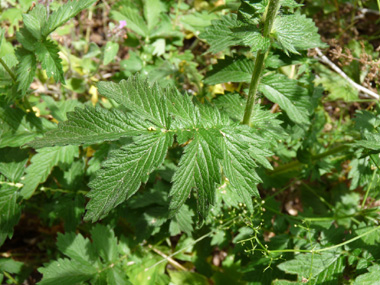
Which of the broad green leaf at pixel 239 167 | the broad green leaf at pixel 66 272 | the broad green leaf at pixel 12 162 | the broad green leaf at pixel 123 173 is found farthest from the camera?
the broad green leaf at pixel 12 162

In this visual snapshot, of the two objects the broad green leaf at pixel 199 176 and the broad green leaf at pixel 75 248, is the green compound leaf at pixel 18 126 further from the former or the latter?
the broad green leaf at pixel 199 176

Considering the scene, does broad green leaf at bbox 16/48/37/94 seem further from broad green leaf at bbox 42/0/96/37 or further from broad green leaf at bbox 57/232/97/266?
broad green leaf at bbox 57/232/97/266

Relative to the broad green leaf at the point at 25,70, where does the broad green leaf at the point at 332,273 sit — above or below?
below

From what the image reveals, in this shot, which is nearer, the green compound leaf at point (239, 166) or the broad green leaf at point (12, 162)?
the green compound leaf at point (239, 166)

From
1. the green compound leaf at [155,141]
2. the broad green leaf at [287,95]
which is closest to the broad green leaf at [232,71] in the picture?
the broad green leaf at [287,95]

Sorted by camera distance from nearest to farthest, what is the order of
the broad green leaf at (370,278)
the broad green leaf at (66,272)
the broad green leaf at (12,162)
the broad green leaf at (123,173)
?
1. the broad green leaf at (123,173)
2. the broad green leaf at (370,278)
3. the broad green leaf at (66,272)
4. the broad green leaf at (12,162)

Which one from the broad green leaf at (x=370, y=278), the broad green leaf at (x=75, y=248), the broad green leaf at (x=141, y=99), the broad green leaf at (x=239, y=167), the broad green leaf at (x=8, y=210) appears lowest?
the broad green leaf at (x=370, y=278)

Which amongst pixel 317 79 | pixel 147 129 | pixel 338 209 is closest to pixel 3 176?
pixel 147 129

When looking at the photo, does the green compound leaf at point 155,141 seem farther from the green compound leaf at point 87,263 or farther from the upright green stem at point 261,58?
the green compound leaf at point 87,263
